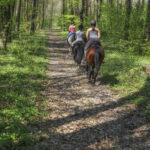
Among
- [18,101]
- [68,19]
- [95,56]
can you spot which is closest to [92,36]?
[95,56]

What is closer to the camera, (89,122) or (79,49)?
(89,122)

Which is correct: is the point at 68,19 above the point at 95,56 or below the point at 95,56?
above

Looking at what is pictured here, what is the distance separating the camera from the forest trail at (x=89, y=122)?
5.31m

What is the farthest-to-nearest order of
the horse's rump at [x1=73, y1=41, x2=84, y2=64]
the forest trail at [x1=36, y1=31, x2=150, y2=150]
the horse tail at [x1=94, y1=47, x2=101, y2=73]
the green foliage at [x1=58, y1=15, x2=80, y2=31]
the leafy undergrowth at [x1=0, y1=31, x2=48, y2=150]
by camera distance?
the green foliage at [x1=58, y1=15, x2=80, y2=31] → the horse's rump at [x1=73, y1=41, x2=84, y2=64] → the horse tail at [x1=94, y1=47, x2=101, y2=73] → the forest trail at [x1=36, y1=31, x2=150, y2=150] → the leafy undergrowth at [x1=0, y1=31, x2=48, y2=150]

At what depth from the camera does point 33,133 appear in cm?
559

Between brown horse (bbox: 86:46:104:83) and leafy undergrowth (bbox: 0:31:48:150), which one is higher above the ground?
brown horse (bbox: 86:46:104:83)

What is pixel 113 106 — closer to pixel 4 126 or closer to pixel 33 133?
pixel 33 133

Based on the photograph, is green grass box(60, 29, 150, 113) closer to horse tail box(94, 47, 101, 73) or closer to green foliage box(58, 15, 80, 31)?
horse tail box(94, 47, 101, 73)

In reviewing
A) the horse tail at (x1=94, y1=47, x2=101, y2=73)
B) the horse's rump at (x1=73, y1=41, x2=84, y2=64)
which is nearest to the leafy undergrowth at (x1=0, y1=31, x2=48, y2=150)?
the horse's rump at (x1=73, y1=41, x2=84, y2=64)

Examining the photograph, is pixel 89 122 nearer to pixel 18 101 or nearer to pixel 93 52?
pixel 18 101

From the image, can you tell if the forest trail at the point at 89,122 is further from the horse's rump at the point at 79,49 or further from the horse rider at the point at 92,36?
the horse's rump at the point at 79,49

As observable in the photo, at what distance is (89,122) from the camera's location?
6.54 meters

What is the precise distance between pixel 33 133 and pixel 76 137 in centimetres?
109

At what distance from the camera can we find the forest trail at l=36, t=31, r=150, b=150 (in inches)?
209
